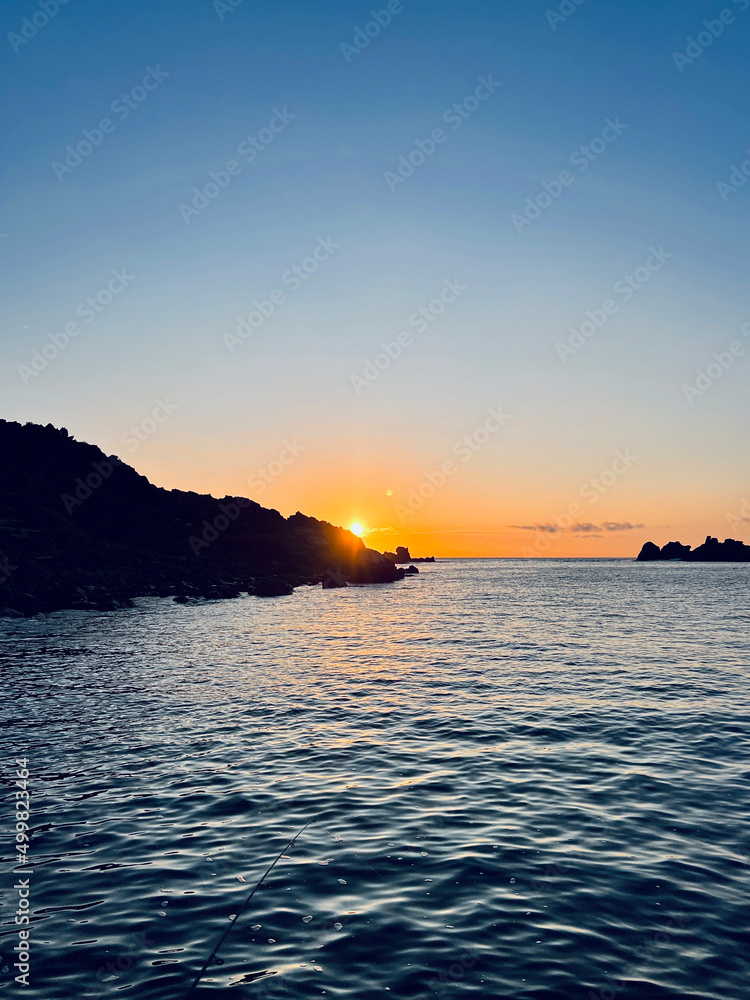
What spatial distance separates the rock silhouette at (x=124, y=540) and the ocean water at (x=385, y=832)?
3587 centimetres

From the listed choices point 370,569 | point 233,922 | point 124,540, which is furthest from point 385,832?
point 370,569

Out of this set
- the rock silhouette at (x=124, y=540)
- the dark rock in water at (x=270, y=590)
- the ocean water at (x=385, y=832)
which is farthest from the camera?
the dark rock in water at (x=270, y=590)

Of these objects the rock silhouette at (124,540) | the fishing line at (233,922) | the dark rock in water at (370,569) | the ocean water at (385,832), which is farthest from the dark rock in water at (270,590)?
the fishing line at (233,922)

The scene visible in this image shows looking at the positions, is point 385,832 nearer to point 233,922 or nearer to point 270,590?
point 233,922

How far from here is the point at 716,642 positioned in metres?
38.0

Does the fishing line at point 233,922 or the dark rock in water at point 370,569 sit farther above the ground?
the dark rock in water at point 370,569

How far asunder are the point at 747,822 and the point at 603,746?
17.6 feet

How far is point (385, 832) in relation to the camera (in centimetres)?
1159

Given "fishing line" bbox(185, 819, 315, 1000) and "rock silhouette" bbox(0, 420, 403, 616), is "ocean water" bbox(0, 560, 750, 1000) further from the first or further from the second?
"rock silhouette" bbox(0, 420, 403, 616)

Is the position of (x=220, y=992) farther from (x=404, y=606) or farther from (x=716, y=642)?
(x=404, y=606)

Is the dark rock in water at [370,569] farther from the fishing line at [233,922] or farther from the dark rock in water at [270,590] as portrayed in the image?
the fishing line at [233,922]

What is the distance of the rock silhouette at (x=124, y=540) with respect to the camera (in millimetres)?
62000

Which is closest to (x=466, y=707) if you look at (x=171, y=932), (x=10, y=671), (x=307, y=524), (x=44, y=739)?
(x=44, y=739)

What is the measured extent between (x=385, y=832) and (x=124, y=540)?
91347 millimetres
